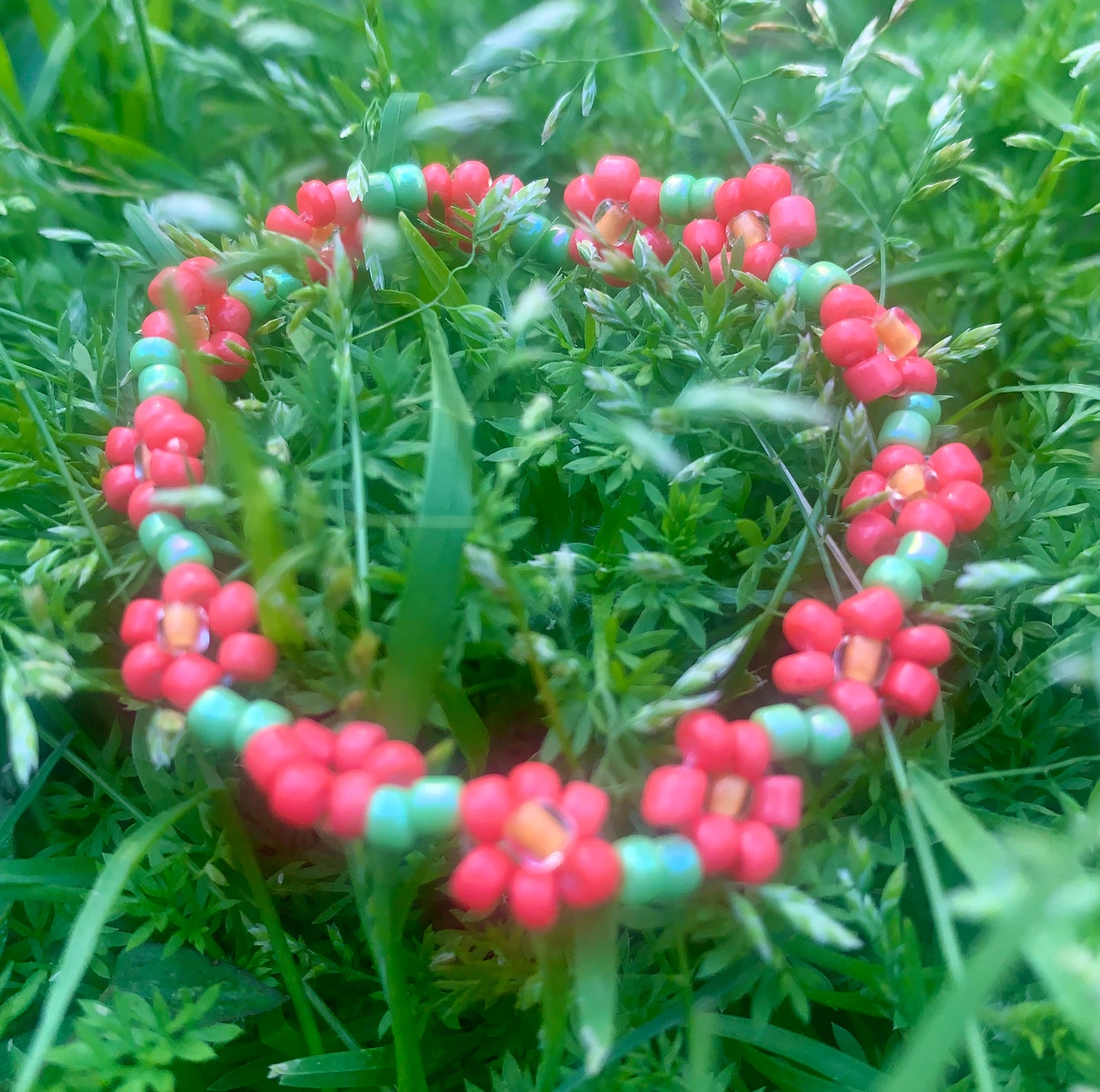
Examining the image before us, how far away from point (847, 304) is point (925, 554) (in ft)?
0.80

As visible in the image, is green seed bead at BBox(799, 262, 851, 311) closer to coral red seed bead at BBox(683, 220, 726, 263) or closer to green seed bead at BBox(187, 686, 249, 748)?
coral red seed bead at BBox(683, 220, 726, 263)

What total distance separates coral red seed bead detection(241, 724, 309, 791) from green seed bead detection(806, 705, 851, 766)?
1.22ft

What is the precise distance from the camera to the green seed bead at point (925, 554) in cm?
79

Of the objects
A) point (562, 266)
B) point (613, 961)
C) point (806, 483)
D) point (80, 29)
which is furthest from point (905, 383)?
point (80, 29)

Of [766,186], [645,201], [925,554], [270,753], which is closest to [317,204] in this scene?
[645,201]

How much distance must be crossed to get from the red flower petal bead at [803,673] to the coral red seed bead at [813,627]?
16 millimetres

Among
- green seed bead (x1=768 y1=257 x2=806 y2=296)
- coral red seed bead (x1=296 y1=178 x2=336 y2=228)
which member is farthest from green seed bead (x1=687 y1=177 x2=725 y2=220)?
coral red seed bead (x1=296 y1=178 x2=336 y2=228)

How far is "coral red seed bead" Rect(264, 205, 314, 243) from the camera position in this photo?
38.0 inches

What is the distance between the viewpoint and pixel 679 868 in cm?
66

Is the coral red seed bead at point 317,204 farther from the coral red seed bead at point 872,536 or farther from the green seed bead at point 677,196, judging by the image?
the coral red seed bead at point 872,536

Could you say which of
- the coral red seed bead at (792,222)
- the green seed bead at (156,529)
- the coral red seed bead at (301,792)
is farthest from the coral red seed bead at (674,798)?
the coral red seed bead at (792,222)

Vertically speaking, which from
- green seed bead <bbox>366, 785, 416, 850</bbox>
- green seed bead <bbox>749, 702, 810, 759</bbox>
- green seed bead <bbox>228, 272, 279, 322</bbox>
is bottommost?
green seed bead <bbox>749, 702, 810, 759</bbox>

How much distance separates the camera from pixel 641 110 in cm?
125

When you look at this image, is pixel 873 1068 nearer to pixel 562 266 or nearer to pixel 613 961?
pixel 613 961
